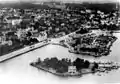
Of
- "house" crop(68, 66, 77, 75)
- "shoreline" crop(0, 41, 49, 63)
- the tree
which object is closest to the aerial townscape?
"shoreline" crop(0, 41, 49, 63)

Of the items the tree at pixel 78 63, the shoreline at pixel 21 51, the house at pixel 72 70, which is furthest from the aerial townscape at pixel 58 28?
the house at pixel 72 70

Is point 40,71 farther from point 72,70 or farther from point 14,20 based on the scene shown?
point 14,20

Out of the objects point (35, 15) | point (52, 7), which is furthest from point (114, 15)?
point (35, 15)

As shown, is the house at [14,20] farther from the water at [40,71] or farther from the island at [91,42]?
the island at [91,42]

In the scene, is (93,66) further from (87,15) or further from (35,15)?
(35,15)

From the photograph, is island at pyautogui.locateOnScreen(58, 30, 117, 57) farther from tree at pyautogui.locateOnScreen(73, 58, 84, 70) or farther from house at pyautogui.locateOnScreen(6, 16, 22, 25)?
house at pyautogui.locateOnScreen(6, 16, 22, 25)

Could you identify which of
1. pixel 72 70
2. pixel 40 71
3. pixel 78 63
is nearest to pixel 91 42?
pixel 78 63
